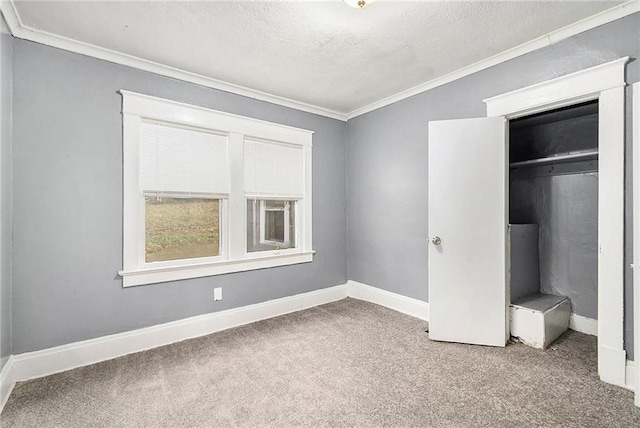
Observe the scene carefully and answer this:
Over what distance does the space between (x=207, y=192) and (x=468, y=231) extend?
255 centimetres

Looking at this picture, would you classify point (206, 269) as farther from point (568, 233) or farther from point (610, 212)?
point (568, 233)

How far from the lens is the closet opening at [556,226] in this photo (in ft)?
9.08

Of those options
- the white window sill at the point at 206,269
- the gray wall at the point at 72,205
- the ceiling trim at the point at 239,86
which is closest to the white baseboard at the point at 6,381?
the gray wall at the point at 72,205

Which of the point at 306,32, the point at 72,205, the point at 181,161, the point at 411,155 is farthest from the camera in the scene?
the point at 411,155

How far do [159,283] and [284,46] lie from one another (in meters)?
2.36

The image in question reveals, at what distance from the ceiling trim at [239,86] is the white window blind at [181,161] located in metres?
0.52

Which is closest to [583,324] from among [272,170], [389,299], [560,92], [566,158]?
[566,158]

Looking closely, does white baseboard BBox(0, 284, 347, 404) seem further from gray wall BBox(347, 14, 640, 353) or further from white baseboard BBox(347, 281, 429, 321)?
gray wall BBox(347, 14, 640, 353)

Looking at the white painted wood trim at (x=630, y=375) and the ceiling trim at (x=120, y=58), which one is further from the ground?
the ceiling trim at (x=120, y=58)

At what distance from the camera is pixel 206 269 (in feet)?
9.61

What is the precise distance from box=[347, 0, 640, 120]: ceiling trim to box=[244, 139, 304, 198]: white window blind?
55.2 inches

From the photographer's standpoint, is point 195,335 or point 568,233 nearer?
point 195,335

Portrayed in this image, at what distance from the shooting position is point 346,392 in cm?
192

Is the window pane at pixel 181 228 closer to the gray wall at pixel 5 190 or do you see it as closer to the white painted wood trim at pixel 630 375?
the gray wall at pixel 5 190
